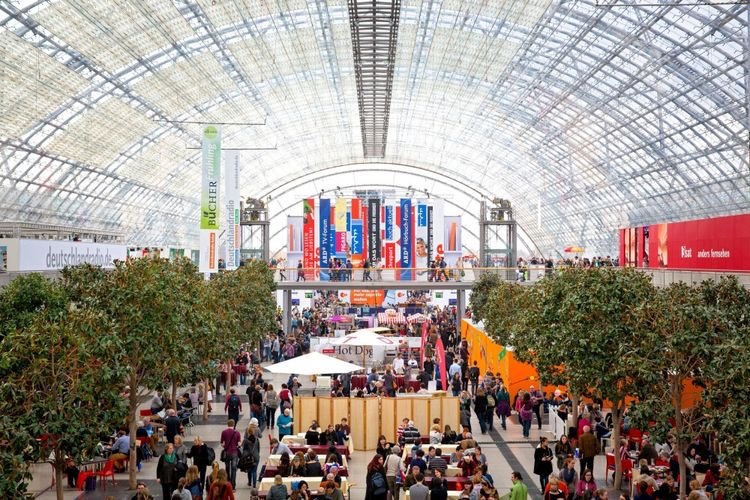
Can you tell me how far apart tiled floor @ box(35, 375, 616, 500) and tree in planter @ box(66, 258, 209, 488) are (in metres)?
1.14

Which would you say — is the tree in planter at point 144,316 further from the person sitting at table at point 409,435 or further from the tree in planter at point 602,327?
the tree in planter at point 602,327

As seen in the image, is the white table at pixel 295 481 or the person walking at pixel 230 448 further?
the person walking at pixel 230 448

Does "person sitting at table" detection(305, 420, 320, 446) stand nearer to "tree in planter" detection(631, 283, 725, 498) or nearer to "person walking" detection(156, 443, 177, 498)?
"person walking" detection(156, 443, 177, 498)

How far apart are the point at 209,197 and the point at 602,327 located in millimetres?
16397

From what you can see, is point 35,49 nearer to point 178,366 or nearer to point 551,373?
point 178,366

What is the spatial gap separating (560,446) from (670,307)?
4286mm

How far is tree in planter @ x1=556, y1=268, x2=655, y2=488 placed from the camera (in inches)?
708

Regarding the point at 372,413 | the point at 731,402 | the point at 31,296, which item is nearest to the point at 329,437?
the point at 372,413

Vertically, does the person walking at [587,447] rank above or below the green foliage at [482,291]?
below

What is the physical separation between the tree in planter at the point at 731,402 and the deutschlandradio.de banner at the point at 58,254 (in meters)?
15.5

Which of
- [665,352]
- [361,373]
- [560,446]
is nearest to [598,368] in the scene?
[560,446]

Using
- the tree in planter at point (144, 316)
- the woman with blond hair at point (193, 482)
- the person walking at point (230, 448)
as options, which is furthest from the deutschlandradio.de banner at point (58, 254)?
the woman with blond hair at point (193, 482)

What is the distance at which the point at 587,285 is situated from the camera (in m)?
19.0

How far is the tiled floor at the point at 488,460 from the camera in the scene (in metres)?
18.6
